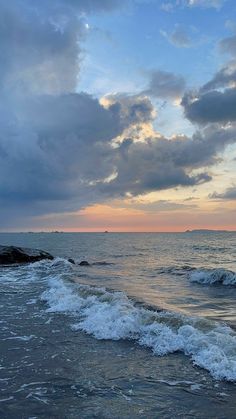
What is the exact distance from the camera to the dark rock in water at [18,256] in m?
43.2

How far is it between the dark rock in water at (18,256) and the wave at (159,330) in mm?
25823

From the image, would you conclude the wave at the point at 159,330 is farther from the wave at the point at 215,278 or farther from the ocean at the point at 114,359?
the wave at the point at 215,278

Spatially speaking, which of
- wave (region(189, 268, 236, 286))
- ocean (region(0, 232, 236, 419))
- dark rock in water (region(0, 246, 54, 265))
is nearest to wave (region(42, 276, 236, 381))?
ocean (region(0, 232, 236, 419))

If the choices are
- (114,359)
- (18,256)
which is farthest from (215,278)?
(18,256)

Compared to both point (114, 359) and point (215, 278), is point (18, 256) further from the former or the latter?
point (114, 359)

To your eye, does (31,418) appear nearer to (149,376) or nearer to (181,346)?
(149,376)

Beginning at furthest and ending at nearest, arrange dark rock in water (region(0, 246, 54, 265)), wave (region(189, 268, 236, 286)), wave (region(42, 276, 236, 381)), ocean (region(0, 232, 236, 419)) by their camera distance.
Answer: dark rock in water (region(0, 246, 54, 265)), wave (region(189, 268, 236, 286)), wave (region(42, 276, 236, 381)), ocean (region(0, 232, 236, 419))

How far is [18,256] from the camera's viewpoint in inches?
1773

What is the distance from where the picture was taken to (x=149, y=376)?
918 cm

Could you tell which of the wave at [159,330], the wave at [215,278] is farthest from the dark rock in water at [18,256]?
the wave at [159,330]

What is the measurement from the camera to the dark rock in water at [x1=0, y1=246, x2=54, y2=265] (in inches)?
1702

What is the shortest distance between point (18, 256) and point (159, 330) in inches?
1364

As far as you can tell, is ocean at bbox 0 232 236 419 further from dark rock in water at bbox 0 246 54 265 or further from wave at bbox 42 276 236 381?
dark rock in water at bbox 0 246 54 265

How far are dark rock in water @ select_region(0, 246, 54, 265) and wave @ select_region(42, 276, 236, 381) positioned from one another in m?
25.8
